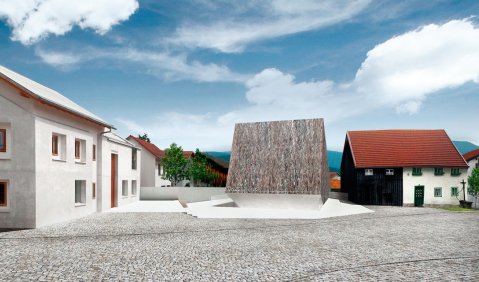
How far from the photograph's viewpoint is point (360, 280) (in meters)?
8.49

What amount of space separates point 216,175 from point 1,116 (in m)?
38.3

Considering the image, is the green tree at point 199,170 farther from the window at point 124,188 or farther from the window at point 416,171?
the window at point 416,171

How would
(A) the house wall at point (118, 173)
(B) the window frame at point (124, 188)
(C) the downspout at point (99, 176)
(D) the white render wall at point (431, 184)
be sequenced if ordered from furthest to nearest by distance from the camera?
(D) the white render wall at point (431, 184)
(B) the window frame at point (124, 188)
(A) the house wall at point (118, 173)
(C) the downspout at point (99, 176)

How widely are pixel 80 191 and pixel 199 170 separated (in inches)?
1064

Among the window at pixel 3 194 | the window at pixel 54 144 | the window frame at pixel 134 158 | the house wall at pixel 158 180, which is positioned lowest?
the house wall at pixel 158 180

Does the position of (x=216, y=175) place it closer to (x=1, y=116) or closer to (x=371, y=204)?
(x=371, y=204)

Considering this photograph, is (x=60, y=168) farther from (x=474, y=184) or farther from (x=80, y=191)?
(x=474, y=184)

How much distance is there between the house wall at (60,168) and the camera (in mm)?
17469

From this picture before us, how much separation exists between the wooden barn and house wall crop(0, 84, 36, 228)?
2888cm

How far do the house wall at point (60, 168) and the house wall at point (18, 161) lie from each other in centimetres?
29

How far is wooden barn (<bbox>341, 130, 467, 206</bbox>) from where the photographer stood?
1387 inches

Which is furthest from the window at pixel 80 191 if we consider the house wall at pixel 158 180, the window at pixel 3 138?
the house wall at pixel 158 180

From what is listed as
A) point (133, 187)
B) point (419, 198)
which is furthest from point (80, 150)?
point (419, 198)

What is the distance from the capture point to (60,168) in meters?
19.5
